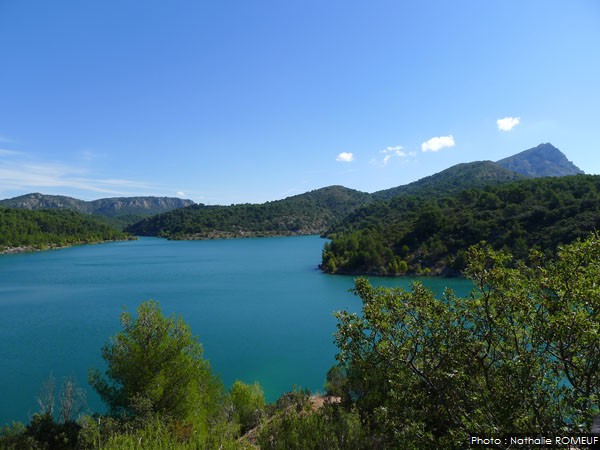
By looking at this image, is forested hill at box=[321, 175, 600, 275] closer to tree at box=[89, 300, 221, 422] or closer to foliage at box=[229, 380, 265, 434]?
foliage at box=[229, 380, 265, 434]

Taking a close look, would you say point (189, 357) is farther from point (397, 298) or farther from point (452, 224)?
point (452, 224)

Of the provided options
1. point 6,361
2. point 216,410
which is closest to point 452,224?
point 216,410

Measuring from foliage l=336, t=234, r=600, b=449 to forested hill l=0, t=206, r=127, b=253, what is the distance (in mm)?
147707

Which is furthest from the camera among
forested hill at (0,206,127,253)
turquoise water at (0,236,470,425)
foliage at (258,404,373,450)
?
forested hill at (0,206,127,253)

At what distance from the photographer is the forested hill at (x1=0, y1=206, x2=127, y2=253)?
124938mm

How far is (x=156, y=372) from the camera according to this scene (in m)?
15.7

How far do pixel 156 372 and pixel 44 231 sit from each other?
161 meters

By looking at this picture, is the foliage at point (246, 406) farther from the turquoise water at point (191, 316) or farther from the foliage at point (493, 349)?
the foliage at point (493, 349)

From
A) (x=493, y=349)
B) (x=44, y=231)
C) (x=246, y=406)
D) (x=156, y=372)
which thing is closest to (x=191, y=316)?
(x=246, y=406)

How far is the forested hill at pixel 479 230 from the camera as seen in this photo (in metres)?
57.4

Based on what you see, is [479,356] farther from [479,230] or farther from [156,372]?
[479,230]

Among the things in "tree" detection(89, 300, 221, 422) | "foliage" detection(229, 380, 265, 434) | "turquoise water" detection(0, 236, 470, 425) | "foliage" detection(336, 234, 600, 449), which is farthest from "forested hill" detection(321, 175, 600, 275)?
"foliage" detection(336, 234, 600, 449)

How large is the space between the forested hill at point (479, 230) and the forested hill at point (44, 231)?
11403 centimetres

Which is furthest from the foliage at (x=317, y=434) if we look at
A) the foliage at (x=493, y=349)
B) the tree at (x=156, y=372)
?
the tree at (x=156, y=372)
